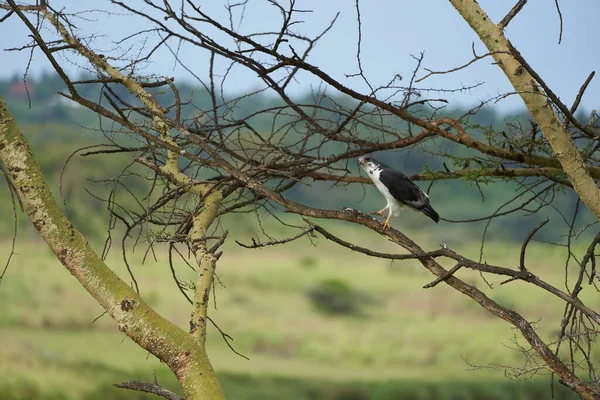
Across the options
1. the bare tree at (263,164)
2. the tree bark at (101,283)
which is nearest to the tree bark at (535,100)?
the bare tree at (263,164)

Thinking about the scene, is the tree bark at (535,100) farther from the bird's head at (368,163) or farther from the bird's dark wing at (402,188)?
the bird's head at (368,163)

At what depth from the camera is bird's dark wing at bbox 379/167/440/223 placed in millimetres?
3211

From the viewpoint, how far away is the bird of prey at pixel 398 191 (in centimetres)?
321

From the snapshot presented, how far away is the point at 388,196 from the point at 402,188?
0.08 metres

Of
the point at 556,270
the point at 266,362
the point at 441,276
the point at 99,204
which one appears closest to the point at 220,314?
the point at 266,362

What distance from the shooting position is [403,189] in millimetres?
3209

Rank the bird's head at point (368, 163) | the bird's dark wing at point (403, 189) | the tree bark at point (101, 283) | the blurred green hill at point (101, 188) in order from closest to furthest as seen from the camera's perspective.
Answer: the tree bark at point (101, 283), the bird's dark wing at point (403, 189), the bird's head at point (368, 163), the blurred green hill at point (101, 188)

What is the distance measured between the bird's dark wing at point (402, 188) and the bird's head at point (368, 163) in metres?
0.10

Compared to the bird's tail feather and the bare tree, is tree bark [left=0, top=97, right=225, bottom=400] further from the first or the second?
the bird's tail feather

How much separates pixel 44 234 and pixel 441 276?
1.47 m

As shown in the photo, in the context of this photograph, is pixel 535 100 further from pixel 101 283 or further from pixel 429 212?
pixel 101 283

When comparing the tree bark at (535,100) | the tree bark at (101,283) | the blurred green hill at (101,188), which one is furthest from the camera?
the blurred green hill at (101,188)

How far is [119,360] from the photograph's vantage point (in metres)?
8.99

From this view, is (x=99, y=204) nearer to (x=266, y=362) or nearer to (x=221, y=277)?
(x=266, y=362)
